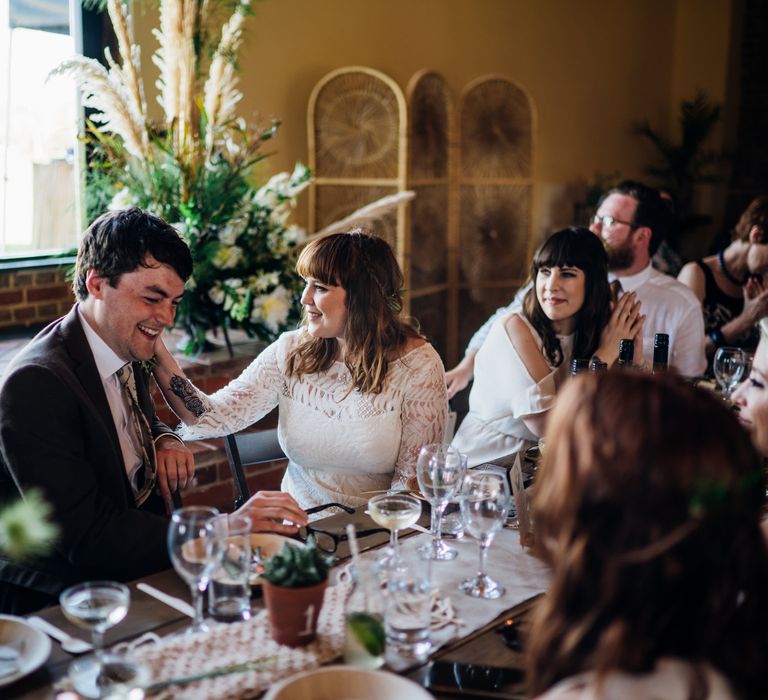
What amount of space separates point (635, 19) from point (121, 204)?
16.6 feet

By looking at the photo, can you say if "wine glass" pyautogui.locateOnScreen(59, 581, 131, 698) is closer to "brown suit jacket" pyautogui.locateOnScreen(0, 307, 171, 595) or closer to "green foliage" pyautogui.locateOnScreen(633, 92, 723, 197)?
"brown suit jacket" pyautogui.locateOnScreen(0, 307, 171, 595)

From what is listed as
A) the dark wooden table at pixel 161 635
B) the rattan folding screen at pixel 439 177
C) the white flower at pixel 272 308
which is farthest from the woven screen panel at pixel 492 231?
the dark wooden table at pixel 161 635

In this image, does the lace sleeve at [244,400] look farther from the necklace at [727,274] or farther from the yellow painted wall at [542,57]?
the necklace at [727,274]

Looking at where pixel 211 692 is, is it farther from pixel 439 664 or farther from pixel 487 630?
pixel 487 630

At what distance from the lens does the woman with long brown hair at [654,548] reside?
886 mm

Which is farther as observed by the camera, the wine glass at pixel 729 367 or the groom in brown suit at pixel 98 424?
the wine glass at pixel 729 367

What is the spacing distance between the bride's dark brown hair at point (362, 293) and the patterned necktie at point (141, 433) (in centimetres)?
46

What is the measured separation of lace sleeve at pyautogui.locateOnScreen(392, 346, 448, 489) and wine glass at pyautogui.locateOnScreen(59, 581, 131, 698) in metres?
1.11

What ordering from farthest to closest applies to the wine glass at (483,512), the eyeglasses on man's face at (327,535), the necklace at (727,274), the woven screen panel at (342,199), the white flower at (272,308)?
the woven screen panel at (342,199) → the necklace at (727,274) → the white flower at (272,308) → the eyeglasses on man's face at (327,535) → the wine glass at (483,512)

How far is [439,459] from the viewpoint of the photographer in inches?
64.8

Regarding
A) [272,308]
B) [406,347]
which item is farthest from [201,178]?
[406,347]

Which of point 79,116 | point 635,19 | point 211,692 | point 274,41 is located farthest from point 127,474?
point 635,19

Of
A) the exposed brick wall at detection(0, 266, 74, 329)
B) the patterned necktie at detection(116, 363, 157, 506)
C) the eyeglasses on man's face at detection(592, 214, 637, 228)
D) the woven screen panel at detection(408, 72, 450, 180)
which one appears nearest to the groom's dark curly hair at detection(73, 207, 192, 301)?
the patterned necktie at detection(116, 363, 157, 506)

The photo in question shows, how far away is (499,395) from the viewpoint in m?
2.76
